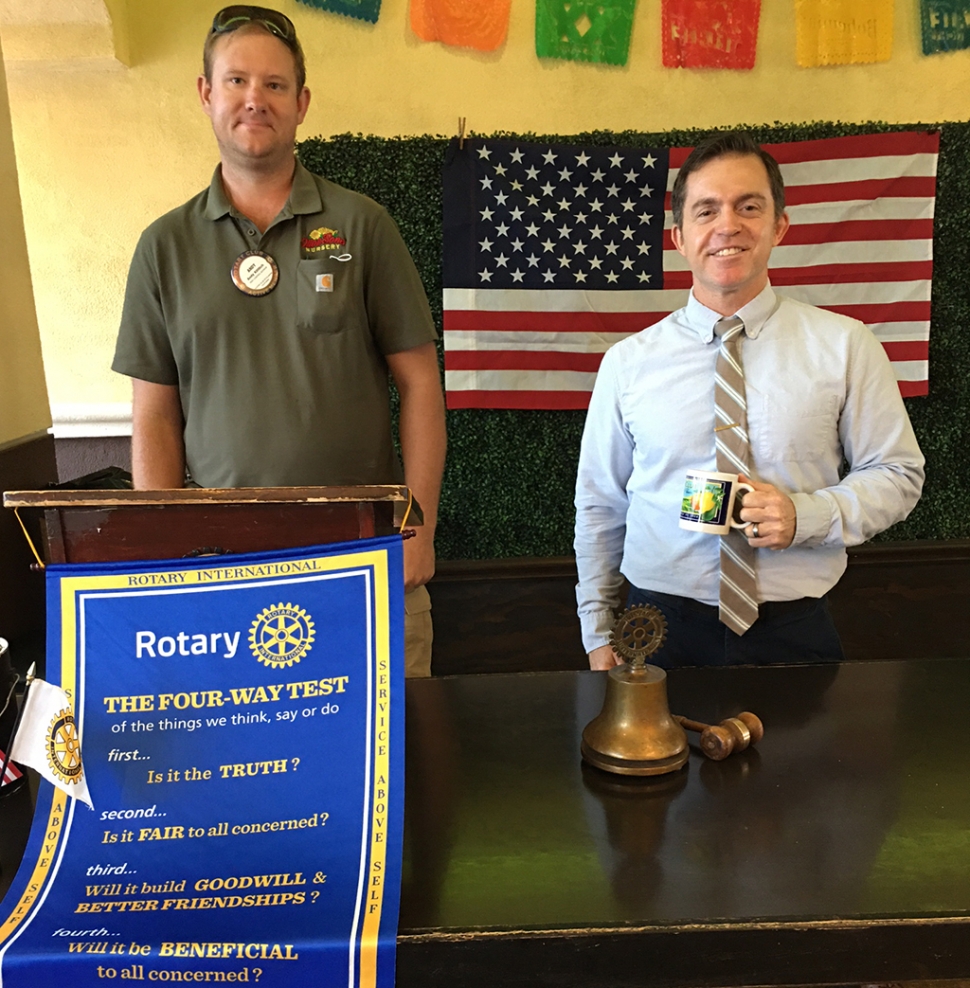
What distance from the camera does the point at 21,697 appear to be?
3.67 ft

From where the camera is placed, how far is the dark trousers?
1.66 metres

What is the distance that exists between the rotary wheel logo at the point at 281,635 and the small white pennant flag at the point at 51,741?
228mm

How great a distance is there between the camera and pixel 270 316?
1.80 meters

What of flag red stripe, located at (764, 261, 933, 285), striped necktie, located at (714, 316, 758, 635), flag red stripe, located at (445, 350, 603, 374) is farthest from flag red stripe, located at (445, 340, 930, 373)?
striped necktie, located at (714, 316, 758, 635)

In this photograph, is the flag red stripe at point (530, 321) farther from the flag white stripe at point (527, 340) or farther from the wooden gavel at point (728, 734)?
the wooden gavel at point (728, 734)

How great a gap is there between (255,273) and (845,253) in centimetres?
237

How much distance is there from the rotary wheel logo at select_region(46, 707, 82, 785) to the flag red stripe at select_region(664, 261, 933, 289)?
2.77 m

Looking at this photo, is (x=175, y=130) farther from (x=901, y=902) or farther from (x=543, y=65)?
(x=901, y=902)

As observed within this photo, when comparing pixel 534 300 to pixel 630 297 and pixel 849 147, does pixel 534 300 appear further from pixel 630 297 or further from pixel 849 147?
pixel 849 147

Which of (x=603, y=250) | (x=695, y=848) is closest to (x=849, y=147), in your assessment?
(x=603, y=250)

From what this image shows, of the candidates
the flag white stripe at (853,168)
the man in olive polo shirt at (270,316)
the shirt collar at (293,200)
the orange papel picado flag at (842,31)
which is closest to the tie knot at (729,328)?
the man in olive polo shirt at (270,316)

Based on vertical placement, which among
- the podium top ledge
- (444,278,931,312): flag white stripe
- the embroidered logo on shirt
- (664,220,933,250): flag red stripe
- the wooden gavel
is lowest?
the wooden gavel

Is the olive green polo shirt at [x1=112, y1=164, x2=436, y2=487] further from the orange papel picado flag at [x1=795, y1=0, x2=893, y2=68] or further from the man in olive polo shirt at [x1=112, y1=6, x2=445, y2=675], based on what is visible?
the orange papel picado flag at [x1=795, y1=0, x2=893, y2=68]

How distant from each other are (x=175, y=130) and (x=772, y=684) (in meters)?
2.89
